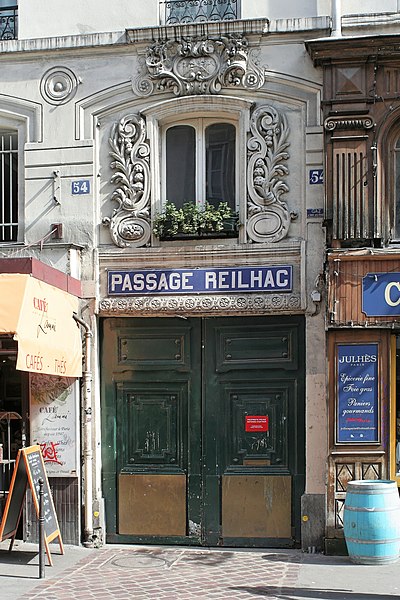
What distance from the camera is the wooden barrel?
1067 centimetres

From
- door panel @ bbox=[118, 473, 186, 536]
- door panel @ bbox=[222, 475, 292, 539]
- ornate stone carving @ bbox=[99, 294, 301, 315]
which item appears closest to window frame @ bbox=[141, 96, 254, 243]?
ornate stone carving @ bbox=[99, 294, 301, 315]

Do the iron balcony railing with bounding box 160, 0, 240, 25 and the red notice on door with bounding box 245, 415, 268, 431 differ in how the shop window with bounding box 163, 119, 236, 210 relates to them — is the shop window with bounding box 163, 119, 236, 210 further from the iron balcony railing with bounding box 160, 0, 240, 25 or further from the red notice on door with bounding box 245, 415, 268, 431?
the red notice on door with bounding box 245, 415, 268, 431

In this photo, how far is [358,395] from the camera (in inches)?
455

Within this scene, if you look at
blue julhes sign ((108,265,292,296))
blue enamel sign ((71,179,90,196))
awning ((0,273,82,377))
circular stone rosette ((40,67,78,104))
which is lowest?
awning ((0,273,82,377))

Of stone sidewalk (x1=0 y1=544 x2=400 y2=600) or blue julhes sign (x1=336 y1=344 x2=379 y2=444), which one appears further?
blue julhes sign (x1=336 y1=344 x2=379 y2=444)

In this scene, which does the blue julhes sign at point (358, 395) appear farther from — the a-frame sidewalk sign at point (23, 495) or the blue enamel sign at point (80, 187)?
the blue enamel sign at point (80, 187)

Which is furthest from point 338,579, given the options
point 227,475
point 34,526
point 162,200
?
point 162,200

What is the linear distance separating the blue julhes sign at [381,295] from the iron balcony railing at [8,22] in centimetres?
592

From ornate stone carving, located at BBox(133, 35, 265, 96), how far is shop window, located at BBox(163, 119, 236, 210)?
0.53 meters

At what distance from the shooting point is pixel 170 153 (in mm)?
12750

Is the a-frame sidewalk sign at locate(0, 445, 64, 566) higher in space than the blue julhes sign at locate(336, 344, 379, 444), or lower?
lower

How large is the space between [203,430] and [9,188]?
425 centimetres

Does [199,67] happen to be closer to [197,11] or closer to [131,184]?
[197,11]

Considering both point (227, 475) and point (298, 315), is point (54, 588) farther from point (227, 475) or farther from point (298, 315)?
→ point (298, 315)
